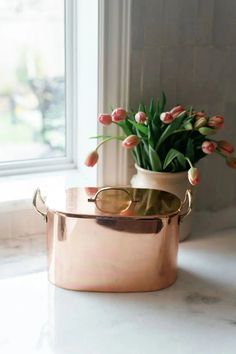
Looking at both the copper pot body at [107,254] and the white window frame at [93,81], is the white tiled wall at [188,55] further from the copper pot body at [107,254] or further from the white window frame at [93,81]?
the copper pot body at [107,254]

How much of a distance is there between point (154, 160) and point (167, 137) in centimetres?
6

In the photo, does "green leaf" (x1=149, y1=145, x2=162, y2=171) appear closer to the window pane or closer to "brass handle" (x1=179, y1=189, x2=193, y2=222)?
"brass handle" (x1=179, y1=189, x2=193, y2=222)

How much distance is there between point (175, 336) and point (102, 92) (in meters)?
0.56

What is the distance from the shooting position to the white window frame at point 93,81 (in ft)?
3.68

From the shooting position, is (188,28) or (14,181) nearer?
(188,28)

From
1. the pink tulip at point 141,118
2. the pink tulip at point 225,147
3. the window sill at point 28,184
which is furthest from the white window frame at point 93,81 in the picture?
the pink tulip at point 225,147

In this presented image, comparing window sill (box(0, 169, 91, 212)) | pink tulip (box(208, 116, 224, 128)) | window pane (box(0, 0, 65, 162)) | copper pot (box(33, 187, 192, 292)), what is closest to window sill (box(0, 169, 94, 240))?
window sill (box(0, 169, 91, 212))

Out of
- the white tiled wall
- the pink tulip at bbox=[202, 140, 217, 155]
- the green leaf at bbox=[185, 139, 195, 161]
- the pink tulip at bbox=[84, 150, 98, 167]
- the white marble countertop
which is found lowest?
the white marble countertop

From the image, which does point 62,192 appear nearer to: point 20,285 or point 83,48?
point 20,285

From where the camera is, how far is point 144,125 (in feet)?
3.65

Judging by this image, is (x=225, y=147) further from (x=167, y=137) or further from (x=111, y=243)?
(x=111, y=243)

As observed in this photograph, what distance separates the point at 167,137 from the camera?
3.63 feet

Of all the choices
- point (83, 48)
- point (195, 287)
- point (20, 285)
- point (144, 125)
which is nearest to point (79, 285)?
point (20, 285)

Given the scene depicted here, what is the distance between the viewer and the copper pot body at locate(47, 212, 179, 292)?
0.93 meters
